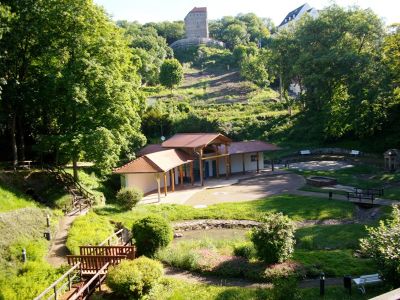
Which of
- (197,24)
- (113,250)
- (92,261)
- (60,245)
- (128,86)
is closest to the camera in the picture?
(92,261)

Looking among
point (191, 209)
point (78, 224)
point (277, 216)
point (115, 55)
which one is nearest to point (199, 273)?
point (277, 216)

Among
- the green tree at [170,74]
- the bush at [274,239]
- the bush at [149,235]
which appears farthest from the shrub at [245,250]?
the green tree at [170,74]

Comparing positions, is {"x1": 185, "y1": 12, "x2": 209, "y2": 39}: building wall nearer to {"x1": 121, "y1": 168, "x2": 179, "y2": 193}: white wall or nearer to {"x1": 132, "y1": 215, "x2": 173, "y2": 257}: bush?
{"x1": 121, "y1": 168, "x2": 179, "y2": 193}: white wall

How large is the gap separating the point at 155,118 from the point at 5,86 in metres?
27.5

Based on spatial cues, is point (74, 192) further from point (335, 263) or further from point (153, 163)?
point (335, 263)

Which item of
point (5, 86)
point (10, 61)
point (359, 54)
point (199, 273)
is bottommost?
point (199, 273)

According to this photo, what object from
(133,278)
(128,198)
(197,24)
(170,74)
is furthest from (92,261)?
(197,24)

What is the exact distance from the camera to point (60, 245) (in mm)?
18969

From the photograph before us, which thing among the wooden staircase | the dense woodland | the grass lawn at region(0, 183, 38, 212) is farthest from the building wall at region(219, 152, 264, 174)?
the grass lawn at region(0, 183, 38, 212)

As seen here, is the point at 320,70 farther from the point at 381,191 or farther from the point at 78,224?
the point at 78,224

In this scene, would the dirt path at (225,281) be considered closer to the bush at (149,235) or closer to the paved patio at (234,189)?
the bush at (149,235)

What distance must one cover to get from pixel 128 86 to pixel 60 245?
43.1ft

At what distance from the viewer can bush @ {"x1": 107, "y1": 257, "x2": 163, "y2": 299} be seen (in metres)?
12.6

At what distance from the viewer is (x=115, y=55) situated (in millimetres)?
27797
